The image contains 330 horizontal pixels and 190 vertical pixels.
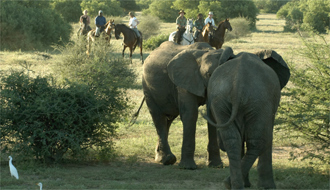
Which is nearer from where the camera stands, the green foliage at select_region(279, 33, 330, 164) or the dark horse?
the green foliage at select_region(279, 33, 330, 164)

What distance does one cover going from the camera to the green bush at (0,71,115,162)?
740cm

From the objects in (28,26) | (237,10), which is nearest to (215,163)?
(28,26)

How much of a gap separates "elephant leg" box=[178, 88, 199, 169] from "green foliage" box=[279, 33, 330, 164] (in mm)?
1409

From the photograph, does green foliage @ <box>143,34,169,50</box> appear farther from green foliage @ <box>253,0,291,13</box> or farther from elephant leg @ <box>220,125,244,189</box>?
green foliage @ <box>253,0,291,13</box>

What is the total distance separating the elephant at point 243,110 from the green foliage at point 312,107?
1682mm

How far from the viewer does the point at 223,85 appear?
567 cm

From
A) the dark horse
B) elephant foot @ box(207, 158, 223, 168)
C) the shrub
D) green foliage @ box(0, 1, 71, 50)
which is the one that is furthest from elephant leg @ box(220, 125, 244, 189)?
the shrub

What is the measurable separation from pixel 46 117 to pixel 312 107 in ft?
13.6

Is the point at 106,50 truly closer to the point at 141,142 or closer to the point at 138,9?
the point at 141,142

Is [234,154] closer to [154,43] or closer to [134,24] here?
[134,24]

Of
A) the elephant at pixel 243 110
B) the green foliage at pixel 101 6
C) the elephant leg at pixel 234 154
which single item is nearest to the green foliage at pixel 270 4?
the green foliage at pixel 101 6

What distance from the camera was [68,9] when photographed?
150 ft

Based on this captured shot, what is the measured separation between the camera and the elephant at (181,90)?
7.07 m

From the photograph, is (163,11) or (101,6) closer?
(101,6)
